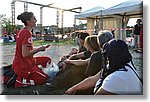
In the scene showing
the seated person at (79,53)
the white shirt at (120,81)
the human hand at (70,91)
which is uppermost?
the seated person at (79,53)

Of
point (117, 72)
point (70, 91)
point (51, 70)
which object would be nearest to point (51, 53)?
point (51, 70)

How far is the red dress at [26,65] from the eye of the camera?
191cm

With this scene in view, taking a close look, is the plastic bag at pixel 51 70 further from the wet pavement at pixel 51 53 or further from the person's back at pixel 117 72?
the person's back at pixel 117 72

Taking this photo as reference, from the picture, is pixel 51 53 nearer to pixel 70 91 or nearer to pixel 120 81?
pixel 70 91

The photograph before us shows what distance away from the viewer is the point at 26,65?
6.44 ft

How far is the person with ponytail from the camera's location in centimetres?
191

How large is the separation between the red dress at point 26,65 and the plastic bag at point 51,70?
0.03 meters

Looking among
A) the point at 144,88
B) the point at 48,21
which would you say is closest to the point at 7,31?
the point at 48,21

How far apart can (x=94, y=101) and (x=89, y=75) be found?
199mm

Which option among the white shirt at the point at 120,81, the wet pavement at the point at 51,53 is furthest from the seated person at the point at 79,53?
the white shirt at the point at 120,81

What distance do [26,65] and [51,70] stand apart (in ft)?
0.65

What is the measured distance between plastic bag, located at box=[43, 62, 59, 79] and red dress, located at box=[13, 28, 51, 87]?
0.03m

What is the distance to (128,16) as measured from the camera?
187 centimetres

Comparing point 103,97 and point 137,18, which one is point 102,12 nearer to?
point 137,18
